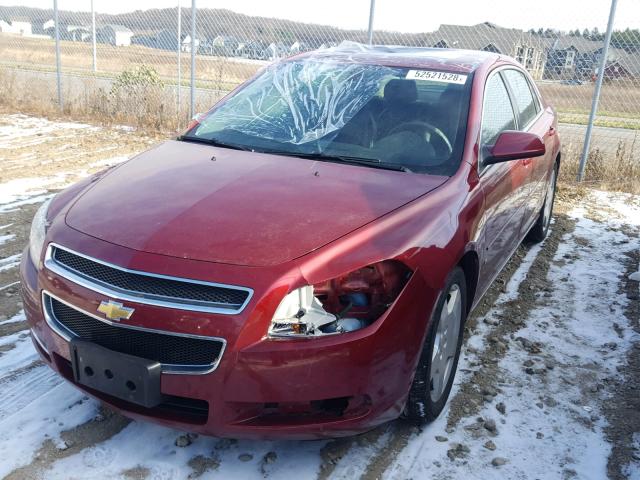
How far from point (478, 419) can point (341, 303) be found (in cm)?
111

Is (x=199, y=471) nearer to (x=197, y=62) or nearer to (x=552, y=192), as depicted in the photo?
(x=552, y=192)

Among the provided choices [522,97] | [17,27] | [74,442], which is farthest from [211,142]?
[17,27]

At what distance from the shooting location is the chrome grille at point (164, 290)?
222 centimetres

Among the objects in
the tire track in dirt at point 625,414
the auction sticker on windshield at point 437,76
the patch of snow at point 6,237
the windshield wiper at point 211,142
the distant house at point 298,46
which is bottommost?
the patch of snow at point 6,237

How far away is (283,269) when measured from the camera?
2.28 m

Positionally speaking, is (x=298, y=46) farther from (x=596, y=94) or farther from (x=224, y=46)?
(x=596, y=94)

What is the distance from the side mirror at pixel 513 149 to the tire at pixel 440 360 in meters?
0.77

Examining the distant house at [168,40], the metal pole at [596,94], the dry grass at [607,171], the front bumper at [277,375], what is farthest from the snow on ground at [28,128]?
the front bumper at [277,375]

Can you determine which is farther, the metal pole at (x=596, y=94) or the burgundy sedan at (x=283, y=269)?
the metal pole at (x=596, y=94)

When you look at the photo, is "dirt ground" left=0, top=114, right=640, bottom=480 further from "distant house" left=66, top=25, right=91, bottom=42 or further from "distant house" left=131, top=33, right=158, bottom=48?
"distant house" left=66, top=25, right=91, bottom=42

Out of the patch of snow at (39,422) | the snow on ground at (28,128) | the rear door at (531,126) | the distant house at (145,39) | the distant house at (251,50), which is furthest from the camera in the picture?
the distant house at (145,39)

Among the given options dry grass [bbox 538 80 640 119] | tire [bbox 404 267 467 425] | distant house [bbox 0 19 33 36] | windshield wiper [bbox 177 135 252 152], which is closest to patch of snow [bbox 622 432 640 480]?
tire [bbox 404 267 467 425]

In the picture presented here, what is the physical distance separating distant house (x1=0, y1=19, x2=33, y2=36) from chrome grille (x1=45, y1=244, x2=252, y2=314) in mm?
16819

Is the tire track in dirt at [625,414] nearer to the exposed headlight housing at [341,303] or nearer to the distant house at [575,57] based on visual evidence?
the exposed headlight housing at [341,303]
